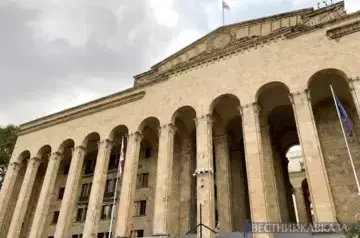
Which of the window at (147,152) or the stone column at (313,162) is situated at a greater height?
the window at (147,152)

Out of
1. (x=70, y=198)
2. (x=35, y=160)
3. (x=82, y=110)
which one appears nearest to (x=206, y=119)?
(x=70, y=198)

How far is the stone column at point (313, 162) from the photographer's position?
1416 centimetres

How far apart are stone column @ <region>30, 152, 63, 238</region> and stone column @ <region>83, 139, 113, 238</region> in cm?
501

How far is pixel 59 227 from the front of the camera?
2228 cm

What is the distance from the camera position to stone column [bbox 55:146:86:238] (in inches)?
876

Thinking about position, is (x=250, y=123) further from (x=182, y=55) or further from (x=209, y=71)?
(x=182, y=55)

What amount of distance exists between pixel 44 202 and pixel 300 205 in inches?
962

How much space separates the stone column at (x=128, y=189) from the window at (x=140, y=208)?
149 inches

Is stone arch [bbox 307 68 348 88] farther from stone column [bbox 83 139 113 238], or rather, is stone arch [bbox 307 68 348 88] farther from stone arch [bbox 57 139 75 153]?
stone arch [bbox 57 139 75 153]

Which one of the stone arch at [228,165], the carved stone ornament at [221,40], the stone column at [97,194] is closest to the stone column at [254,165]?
the stone arch at [228,165]

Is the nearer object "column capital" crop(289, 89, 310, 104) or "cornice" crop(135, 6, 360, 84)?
"column capital" crop(289, 89, 310, 104)

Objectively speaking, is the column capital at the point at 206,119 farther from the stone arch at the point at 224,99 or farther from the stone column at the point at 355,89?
the stone column at the point at 355,89

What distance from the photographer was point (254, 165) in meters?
17.0

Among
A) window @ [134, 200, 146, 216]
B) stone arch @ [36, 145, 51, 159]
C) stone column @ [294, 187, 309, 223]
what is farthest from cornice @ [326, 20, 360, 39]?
stone arch @ [36, 145, 51, 159]
